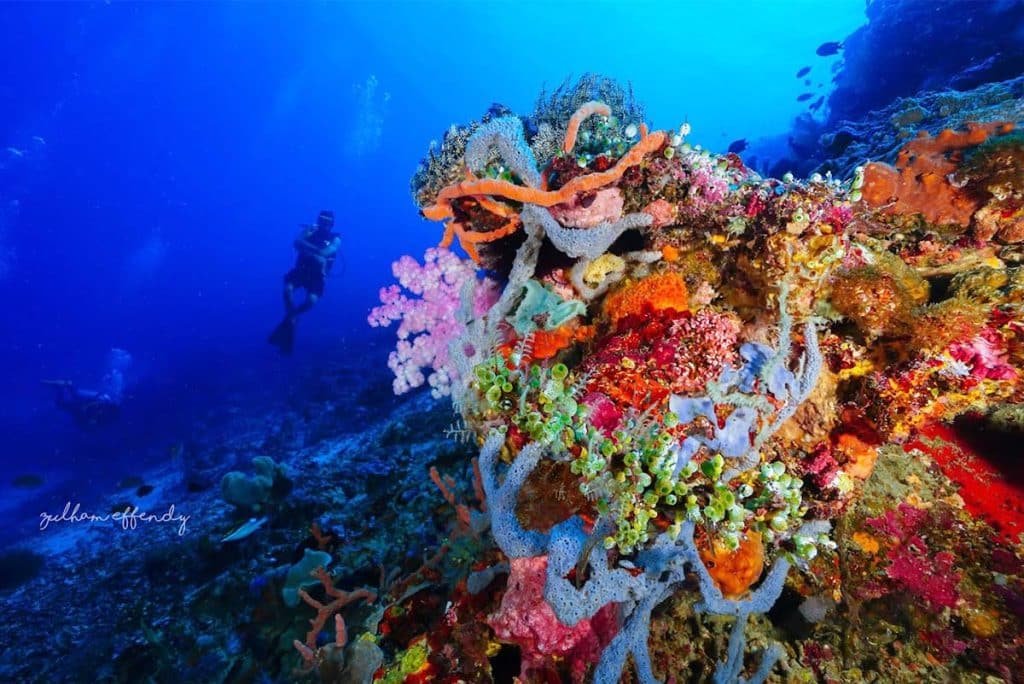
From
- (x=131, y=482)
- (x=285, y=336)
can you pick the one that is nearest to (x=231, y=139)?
(x=285, y=336)

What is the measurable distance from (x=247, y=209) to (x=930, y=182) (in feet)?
365

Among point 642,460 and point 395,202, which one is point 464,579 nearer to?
point 642,460

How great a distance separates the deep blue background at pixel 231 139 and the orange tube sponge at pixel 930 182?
60.0ft

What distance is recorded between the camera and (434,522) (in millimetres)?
5656

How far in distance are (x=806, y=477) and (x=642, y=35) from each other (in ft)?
469

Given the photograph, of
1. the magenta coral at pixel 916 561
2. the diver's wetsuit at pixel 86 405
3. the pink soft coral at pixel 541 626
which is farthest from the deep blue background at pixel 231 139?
the magenta coral at pixel 916 561

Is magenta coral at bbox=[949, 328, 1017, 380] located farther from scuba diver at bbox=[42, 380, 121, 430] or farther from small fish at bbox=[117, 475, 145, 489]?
scuba diver at bbox=[42, 380, 121, 430]

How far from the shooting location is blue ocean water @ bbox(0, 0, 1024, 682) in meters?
7.30

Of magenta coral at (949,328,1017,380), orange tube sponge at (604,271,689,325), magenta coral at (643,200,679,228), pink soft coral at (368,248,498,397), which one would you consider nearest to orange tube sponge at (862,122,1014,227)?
magenta coral at (949,328,1017,380)

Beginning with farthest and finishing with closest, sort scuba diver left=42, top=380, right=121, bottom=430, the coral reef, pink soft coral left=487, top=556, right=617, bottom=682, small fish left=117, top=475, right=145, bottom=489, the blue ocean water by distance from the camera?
scuba diver left=42, top=380, right=121, bottom=430
small fish left=117, top=475, right=145, bottom=489
the blue ocean water
pink soft coral left=487, top=556, right=617, bottom=682
the coral reef

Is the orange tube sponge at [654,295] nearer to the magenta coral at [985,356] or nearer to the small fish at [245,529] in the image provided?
the magenta coral at [985,356]

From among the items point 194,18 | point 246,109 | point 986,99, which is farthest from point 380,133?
point 986,99

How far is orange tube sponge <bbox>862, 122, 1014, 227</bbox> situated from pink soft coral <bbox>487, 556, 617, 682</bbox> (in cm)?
398

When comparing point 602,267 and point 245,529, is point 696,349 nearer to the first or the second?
point 602,267
